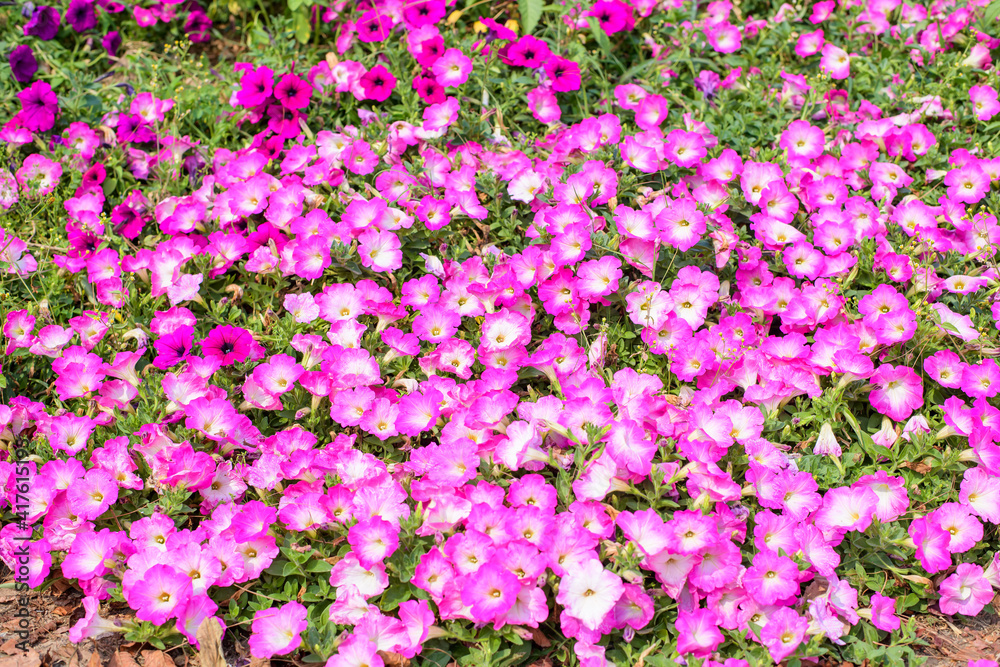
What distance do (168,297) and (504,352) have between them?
59.7 inches

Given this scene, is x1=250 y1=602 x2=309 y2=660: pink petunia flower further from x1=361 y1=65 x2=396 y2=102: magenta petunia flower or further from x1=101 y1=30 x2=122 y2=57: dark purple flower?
x1=101 y1=30 x2=122 y2=57: dark purple flower

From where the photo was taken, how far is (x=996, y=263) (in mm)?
3475

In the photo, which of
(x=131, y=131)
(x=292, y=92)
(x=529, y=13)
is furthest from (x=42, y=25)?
(x=529, y=13)

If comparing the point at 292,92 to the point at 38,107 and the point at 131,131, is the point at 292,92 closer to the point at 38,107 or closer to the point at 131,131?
the point at 131,131

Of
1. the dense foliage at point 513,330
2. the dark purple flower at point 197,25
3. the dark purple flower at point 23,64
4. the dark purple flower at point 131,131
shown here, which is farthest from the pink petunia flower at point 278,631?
the dark purple flower at point 197,25

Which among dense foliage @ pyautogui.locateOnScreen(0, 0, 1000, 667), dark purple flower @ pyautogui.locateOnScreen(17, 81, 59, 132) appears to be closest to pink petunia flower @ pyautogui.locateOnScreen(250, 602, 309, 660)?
dense foliage @ pyautogui.locateOnScreen(0, 0, 1000, 667)

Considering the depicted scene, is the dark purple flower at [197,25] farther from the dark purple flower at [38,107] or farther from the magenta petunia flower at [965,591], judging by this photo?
the magenta petunia flower at [965,591]

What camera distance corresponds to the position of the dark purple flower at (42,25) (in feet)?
15.4

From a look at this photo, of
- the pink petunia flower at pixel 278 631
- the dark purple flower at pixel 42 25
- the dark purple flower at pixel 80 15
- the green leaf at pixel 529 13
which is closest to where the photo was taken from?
the pink petunia flower at pixel 278 631

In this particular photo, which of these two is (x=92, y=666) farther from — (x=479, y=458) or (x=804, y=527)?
(x=804, y=527)

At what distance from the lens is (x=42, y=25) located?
4.75 metres

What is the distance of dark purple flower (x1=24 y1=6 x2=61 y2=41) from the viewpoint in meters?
4.69

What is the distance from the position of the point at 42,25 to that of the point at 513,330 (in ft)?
11.7

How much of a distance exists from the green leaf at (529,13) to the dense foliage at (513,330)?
24 mm
